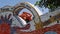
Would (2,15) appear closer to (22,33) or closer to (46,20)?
(22,33)

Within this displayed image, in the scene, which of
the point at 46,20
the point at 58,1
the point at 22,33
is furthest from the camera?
the point at 58,1

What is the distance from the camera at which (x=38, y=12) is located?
1209cm

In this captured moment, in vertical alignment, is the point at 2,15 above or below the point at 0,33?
above

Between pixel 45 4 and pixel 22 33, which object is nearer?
pixel 22 33

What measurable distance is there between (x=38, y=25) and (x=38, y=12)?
571mm

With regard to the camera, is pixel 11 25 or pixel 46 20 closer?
pixel 46 20

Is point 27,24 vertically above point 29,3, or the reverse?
point 29,3

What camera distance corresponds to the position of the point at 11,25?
12.9 metres

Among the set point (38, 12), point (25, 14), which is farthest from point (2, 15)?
point (38, 12)

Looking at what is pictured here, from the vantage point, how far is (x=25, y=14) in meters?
12.7

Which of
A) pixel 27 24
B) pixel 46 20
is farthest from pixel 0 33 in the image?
pixel 46 20

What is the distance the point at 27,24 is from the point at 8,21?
1.05 metres

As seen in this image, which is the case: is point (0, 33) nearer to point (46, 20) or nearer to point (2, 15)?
point (2, 15)

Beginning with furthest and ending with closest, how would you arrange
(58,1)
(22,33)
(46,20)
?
(58,1), (22,33), (46,20)
